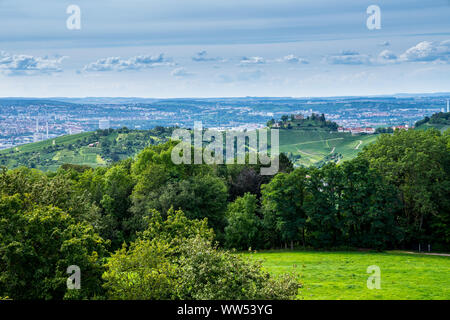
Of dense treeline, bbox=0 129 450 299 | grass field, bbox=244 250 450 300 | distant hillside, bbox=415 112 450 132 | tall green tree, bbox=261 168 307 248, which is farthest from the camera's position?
distant hillside, bbox=415 112 450 132

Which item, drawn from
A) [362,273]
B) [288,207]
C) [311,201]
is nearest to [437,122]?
[311,201]

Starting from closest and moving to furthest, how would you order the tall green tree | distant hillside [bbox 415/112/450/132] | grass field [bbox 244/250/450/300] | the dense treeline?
grass field [bbox 244/250/450/300] < the dense treeline < the tall green tree < distant hillside [bbox 415/112/450/132]

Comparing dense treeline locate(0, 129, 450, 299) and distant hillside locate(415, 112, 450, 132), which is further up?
distant hillside locate(415, 112, 450, 132)

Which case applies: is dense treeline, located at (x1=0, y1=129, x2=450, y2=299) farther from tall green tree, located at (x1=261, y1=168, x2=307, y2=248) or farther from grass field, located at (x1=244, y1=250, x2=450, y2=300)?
grass field, located at (x1=244, y1=250, x2=450, y2=300)

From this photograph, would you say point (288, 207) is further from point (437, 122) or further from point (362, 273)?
point (437, 122)

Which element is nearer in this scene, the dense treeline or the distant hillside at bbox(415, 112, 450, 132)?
the dense treeline

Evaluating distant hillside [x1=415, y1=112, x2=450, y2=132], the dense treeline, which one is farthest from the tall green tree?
distant hillside [x1=415, y1=112, x2=450, y2=132]
